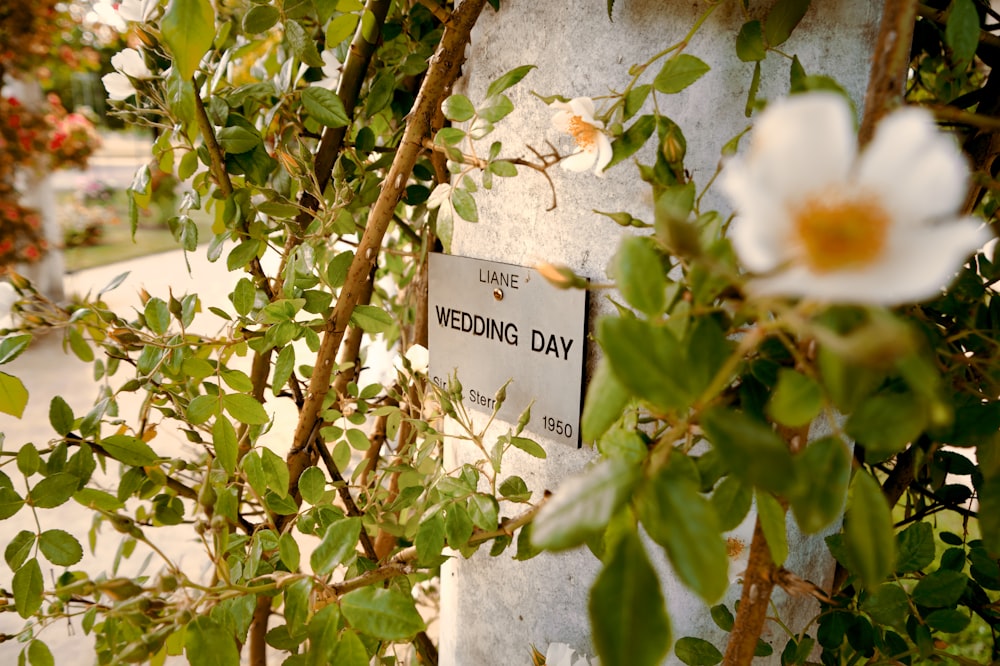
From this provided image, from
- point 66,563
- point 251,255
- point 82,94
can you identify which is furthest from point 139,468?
point 82,94

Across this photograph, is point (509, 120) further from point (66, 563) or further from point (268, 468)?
point (66, 563)

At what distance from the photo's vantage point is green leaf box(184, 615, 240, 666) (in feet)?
1.51

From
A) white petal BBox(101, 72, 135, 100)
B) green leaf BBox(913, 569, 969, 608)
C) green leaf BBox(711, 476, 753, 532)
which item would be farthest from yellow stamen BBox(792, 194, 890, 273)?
white petal BBox(101, 72, 135, 100)

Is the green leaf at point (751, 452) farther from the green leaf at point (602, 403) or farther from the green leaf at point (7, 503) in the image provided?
the green leaf at point (7, 503)

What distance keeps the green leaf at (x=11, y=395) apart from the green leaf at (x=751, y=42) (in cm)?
64

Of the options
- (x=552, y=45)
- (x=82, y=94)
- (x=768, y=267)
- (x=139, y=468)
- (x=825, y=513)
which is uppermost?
(x=82, y=94)

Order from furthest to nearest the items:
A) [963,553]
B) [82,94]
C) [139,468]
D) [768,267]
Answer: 1. [82,94]
2. [139,468]
3. [963,553]
4. [768,267]

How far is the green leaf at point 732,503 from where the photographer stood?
1.36 feet

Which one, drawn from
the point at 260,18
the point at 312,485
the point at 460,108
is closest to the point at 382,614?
the point at 312,485

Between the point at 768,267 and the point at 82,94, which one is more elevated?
the point at 82,94

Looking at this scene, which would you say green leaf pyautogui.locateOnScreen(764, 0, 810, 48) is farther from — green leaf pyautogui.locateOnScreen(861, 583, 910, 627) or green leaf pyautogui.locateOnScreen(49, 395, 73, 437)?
green leaf pyautogui.locateOnScreen(49, 395, 73, 437)

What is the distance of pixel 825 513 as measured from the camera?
0.30 meters

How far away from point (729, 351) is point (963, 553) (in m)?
0.45

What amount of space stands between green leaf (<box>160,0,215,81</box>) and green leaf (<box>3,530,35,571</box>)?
43 cm
